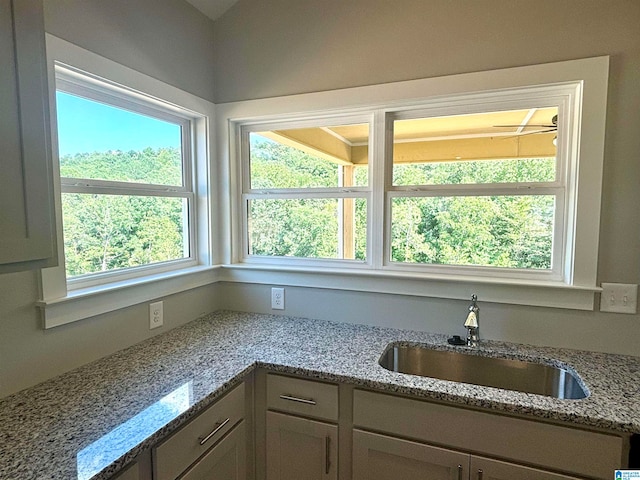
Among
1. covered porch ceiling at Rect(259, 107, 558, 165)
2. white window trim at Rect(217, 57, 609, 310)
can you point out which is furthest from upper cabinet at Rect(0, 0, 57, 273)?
covered porch ceiling at Rect(259, 107, 558, 165)

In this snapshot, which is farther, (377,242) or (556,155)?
(377,242)

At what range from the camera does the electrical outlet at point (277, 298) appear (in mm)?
2109

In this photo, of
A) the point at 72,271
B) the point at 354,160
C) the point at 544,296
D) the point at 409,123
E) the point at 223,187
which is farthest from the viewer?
the point at 223,187

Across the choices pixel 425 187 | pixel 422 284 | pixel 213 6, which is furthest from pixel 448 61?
pixel 213 6

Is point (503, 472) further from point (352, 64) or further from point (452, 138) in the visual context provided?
point (352, 64)

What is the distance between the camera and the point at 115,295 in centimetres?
A: 157

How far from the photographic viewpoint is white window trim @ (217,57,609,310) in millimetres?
1529

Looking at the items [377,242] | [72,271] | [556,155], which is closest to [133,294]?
[72,271]

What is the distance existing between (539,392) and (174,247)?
186 centimetres

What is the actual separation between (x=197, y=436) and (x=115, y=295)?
71cm

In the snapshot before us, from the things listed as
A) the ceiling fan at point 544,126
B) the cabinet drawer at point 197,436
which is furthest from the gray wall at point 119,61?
the ceiling fan at point 544,126

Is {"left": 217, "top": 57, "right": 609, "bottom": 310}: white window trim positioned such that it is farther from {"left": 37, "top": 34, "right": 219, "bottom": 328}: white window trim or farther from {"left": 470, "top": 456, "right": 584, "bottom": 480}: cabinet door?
{"left": 470, "top": 456, "right": 584, "bottom": 480}: cabinet door

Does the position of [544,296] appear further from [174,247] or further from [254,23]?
[254,23]

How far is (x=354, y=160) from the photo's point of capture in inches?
79.2
